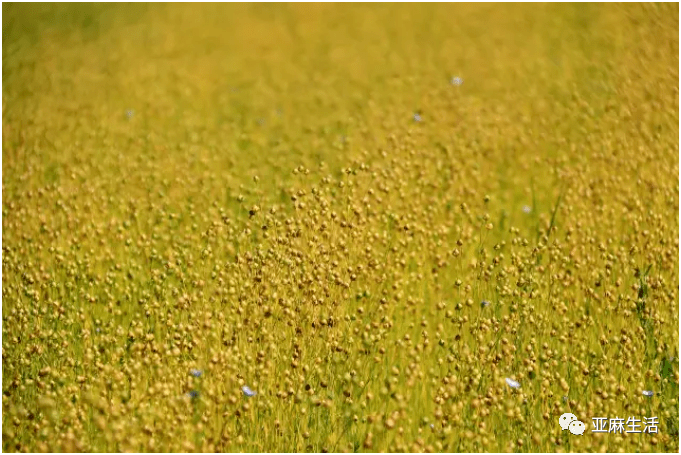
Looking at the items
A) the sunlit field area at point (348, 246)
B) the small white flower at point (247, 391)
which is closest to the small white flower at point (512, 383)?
the sunlit field area at point (348, 246)

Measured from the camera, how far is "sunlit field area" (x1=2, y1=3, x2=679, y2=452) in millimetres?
4129

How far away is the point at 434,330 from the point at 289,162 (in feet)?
7.85

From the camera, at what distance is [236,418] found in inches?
162

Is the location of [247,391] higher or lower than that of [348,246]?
lower

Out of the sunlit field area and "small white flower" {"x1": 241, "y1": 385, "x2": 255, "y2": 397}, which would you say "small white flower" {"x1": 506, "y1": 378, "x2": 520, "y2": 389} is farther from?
"small white flower" {"x1": 241, "y1": 385, "x2": 255, "y2": 397}

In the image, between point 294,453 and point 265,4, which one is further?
point 265,4

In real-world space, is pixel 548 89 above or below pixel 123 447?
above

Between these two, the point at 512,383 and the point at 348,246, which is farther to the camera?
the point at 348,246

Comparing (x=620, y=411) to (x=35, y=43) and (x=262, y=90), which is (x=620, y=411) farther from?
(x=35, y=43)

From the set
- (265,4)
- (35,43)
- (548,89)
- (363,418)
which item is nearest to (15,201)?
(363,418)

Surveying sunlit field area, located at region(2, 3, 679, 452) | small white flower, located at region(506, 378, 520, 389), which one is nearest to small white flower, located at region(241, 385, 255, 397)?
sunlit field area, located at region(2, 3, 679, 452)

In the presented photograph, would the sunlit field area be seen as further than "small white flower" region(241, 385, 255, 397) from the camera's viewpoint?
Yes

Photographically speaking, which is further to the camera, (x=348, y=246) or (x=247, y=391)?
(x=348, y=246)

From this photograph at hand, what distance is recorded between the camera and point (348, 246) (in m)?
4.93
